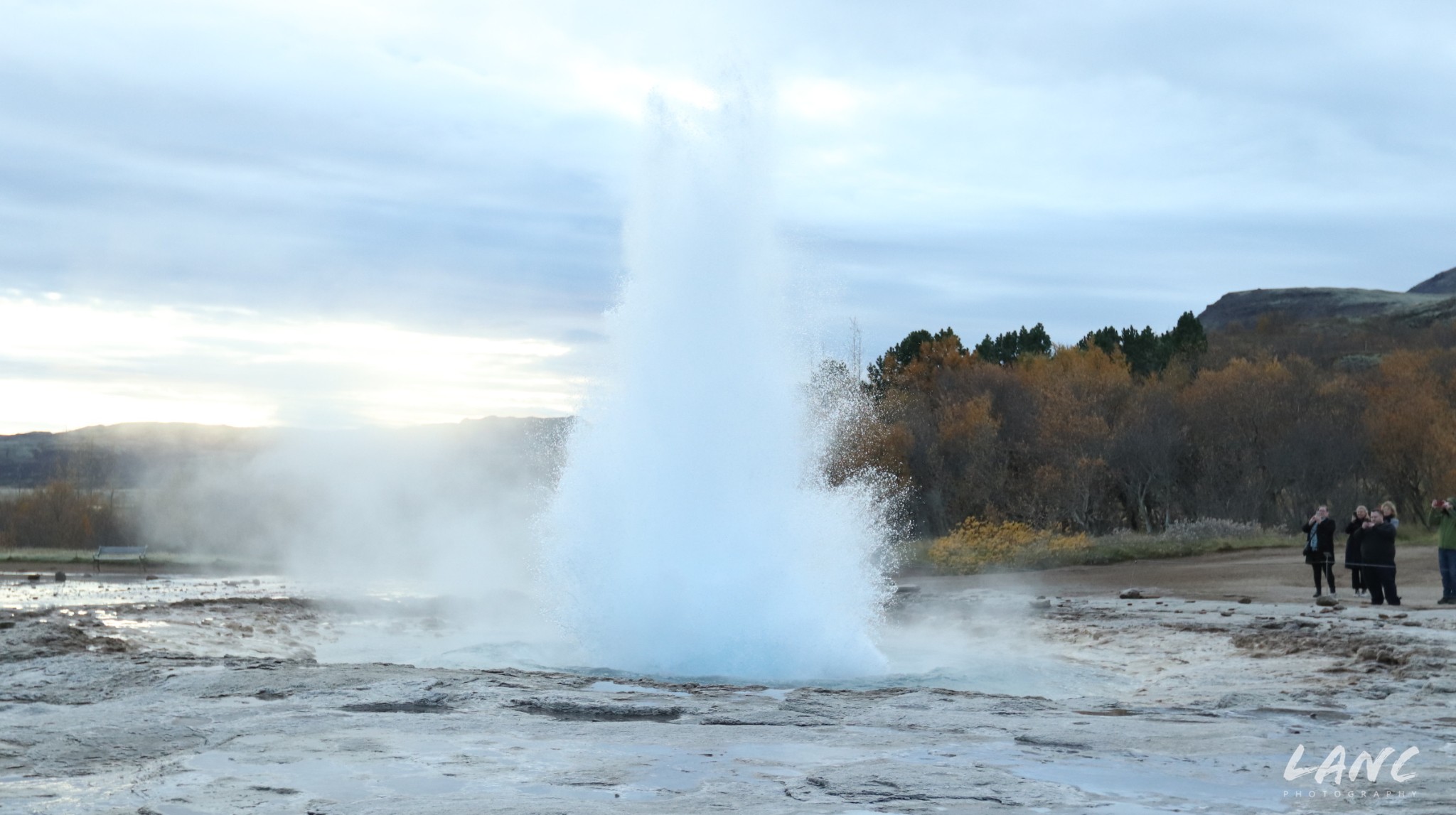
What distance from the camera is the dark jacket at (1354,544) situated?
71.1ft

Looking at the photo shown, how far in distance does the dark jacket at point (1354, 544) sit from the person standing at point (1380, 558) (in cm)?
71

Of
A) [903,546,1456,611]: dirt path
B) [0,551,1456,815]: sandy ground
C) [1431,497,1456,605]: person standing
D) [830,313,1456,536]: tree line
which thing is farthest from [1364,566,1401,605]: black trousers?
[830,313,1456,536]: tree line

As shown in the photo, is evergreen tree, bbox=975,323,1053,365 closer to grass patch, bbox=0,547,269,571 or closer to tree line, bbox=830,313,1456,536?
tree line, bbox=830,313,1456,536

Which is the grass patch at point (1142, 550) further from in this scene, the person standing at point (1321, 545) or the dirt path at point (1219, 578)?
the person standing at point (1321, 545)

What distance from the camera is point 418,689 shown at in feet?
35.6

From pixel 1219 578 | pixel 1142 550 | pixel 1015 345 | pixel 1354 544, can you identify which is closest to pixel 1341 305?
pixel 1015 345

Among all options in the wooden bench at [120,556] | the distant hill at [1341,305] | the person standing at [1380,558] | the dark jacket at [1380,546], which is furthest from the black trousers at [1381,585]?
the distant hill at [1341,305]

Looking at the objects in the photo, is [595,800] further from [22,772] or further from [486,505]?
[486,505]

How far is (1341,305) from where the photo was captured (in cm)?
16350

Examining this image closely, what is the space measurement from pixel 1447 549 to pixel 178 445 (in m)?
113

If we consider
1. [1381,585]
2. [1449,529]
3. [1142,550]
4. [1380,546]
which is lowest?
[1142,550]

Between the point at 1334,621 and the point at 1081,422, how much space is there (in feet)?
97.9

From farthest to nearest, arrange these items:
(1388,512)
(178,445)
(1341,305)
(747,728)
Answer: (1341,305) < (178,445) < (1388,512) < (747,728)

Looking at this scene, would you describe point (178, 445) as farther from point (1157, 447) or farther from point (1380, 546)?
point (1380, 546)
